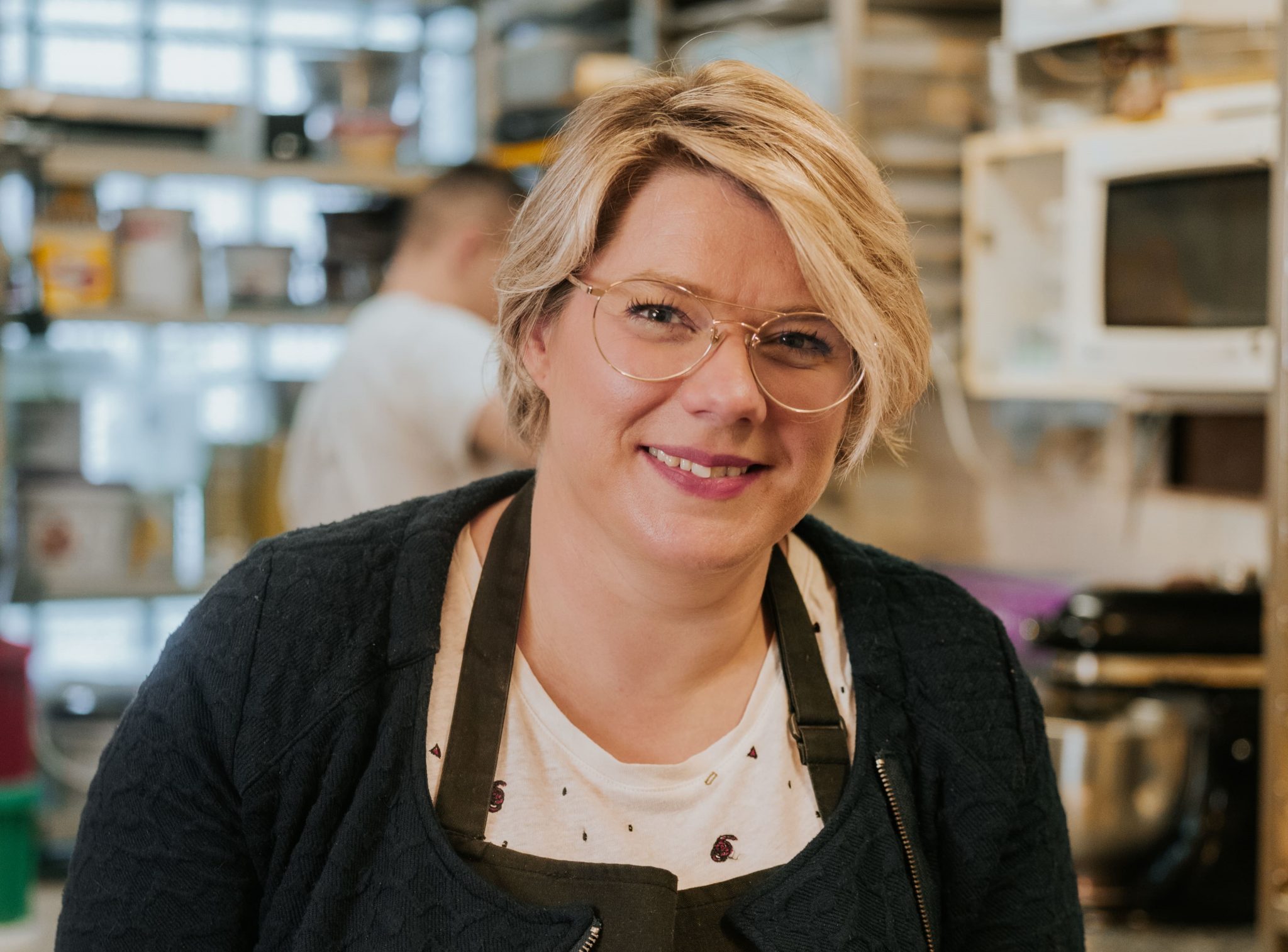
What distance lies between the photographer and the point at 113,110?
3424mm

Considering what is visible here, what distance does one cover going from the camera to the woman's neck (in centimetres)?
122

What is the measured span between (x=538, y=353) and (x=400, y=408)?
124 cm

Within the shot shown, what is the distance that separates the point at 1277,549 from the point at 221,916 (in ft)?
4.09

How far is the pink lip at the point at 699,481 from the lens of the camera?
3.74 feet

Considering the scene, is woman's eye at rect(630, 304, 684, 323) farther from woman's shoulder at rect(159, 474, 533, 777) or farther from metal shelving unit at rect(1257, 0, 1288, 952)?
metal shelving unit at rect(1257, 0, 1288, 952)

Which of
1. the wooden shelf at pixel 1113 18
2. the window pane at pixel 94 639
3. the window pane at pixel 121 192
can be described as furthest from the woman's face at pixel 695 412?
the window pane at pixel 94 639

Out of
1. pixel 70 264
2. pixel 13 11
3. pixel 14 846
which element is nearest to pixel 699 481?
pixel 14 846

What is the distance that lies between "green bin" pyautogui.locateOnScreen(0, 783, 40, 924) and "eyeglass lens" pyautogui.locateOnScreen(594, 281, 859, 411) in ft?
6.12

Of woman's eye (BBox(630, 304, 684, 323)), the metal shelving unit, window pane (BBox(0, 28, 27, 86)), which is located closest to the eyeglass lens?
woman's eye (BBox(630, 304, 684, 323))

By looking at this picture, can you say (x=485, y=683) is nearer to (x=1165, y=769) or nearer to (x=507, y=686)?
(x=507, y=686)

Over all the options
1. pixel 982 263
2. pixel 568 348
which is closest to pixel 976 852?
pixel 568 348

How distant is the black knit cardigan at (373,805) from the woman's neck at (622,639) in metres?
0.10

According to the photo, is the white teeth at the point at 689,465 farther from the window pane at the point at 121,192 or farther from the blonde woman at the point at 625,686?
the window pane at the point at 121,192

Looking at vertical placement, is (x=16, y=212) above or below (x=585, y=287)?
above
